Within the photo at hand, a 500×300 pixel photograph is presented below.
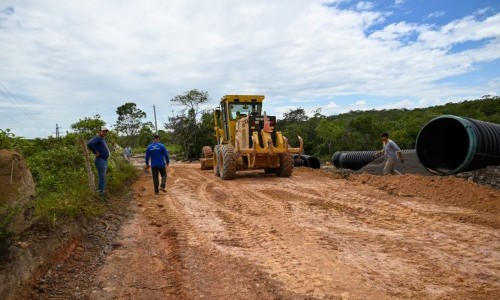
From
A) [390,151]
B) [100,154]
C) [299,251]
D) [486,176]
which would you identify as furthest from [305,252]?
[390,151]

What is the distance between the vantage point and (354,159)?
1670cm

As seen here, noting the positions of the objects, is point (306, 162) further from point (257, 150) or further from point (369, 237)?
point (369, 237)

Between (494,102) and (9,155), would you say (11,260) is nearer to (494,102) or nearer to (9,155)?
(9,155)

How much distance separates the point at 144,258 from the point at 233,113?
9681 mm

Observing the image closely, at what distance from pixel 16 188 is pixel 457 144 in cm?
1123

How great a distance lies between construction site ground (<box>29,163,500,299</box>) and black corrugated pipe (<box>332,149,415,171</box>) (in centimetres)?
797

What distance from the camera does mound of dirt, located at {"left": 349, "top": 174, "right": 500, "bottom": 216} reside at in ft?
22.7

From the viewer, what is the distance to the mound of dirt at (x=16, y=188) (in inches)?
154

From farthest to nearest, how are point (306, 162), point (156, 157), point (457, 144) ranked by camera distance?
point (306, 162) → point (457, 144) → point (156, 157)

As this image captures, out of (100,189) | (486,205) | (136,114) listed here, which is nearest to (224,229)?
(100,189)

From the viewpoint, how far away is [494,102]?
130 ft

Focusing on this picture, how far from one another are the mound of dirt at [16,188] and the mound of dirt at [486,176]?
840 cm

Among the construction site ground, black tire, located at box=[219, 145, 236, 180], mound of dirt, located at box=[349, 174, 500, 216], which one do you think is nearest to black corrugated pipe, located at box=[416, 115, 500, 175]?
mound of dirt, located at box=[349, 174, 500, 216]

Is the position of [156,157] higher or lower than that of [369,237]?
higher
